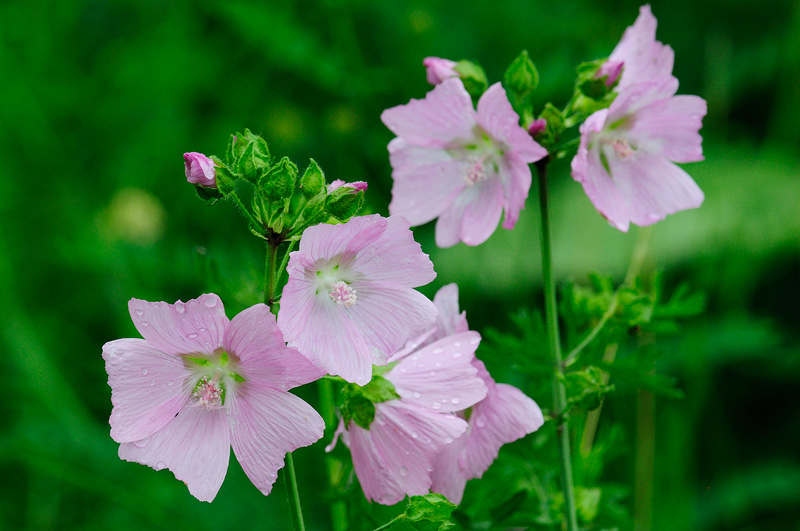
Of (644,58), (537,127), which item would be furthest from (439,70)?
(644,58)

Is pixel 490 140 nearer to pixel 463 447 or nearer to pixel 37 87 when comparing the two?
pixel 463 447

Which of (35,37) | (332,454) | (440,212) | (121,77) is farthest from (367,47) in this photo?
(332,454)

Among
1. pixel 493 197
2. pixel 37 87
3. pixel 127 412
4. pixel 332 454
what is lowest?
pixel 332 454

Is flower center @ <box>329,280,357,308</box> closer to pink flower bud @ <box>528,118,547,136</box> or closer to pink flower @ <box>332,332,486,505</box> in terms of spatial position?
pink flower @ <box>332,332,486,505</box>

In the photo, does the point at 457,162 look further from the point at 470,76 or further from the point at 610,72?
the point at 610,72

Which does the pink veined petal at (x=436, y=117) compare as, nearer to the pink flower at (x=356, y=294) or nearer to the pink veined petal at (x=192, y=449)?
the pink flower at (x=356, y=294)

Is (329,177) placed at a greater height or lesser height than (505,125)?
lesser

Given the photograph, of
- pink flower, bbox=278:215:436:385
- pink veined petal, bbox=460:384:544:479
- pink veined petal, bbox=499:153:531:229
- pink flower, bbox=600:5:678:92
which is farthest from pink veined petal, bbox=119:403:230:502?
pink flower, bbox=600:5:678:92
